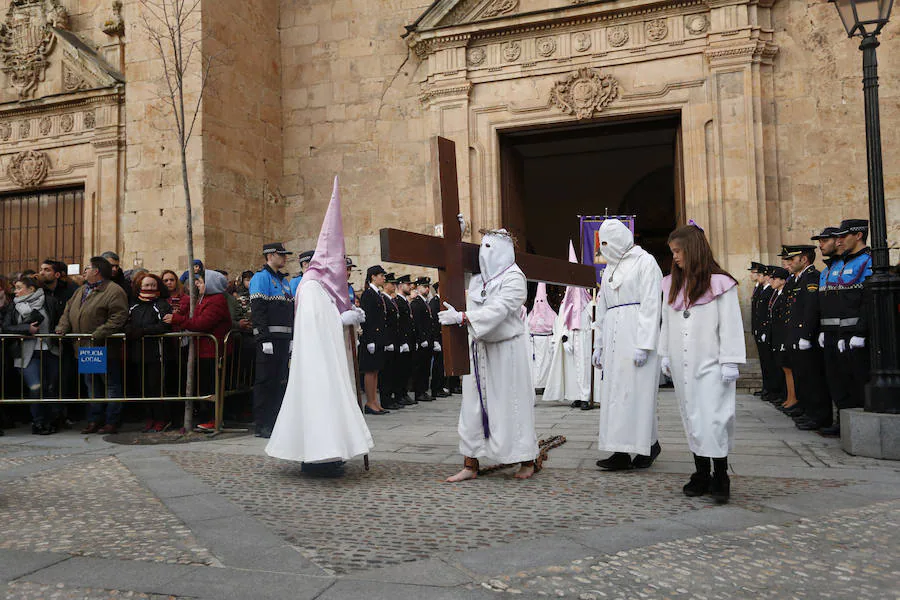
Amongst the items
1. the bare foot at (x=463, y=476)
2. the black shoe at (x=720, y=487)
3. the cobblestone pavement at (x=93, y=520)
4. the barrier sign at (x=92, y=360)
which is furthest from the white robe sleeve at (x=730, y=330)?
the barrier sign at (x=92, y=360)

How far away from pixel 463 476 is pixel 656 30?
10.1m

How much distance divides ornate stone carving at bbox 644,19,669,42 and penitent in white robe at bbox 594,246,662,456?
27.1ft

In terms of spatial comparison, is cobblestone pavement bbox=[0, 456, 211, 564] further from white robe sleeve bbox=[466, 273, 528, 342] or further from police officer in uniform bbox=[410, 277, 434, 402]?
police officer in uniform bbox=[410, 277, 434, 402]

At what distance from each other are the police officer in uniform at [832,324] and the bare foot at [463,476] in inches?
150

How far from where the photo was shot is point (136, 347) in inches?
314

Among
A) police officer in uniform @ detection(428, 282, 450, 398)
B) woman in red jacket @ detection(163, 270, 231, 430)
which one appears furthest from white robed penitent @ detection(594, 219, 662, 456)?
police officer in uniform @ detection(428, 282, 450, 398)

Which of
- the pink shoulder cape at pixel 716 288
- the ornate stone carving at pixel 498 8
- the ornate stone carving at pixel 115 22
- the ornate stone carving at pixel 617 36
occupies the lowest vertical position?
the pink shoulder cape at pixel 716 288

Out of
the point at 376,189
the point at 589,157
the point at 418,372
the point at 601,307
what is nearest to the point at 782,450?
the point at 601,307

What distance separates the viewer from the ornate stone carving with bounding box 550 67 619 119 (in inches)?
506

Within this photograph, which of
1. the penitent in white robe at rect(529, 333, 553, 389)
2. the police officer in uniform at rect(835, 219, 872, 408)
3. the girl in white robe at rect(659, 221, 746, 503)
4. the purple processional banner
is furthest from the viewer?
the purple processional banner

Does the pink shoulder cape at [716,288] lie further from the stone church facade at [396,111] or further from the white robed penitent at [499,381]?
the stone church facade at [396,111]

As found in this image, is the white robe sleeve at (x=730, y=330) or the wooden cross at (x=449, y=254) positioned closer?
the white robe sleeve at (x=730, y=330)

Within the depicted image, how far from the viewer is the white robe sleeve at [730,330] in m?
4.53

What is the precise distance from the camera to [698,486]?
454 cm
